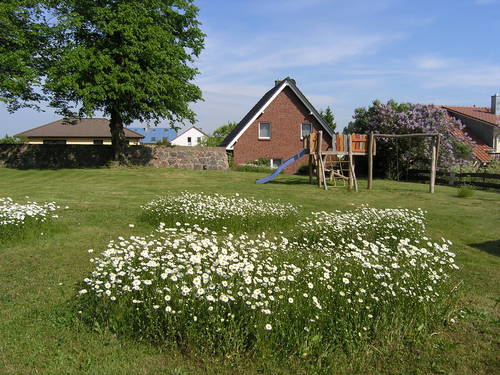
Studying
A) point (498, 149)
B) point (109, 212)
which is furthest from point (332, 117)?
point (109, 212)

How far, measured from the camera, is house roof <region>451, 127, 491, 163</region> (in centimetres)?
3062

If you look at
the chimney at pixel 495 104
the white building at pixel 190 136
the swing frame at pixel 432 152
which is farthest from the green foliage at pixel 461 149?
the white building at pixel 190 136

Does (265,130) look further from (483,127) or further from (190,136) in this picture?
(190,136)

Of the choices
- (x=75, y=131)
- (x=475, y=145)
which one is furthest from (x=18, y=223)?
(x=75, y=131)

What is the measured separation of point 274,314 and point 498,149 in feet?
140

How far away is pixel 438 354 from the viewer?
4.68 m

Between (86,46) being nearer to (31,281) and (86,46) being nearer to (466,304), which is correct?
(31,281)

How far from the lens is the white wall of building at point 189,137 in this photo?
102287 mm

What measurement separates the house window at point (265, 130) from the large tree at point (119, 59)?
31.7 feet

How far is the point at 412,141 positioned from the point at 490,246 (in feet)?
69.3

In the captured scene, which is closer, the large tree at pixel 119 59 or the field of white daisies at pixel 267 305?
the field of white daisies at pixel 267 305

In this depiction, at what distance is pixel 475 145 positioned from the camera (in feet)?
117

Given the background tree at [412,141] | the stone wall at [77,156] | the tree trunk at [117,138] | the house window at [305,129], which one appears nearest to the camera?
the tree trunk at [117,138]

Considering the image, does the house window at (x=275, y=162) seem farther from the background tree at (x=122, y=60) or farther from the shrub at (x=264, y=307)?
the shrub at (x=264, y=307)
